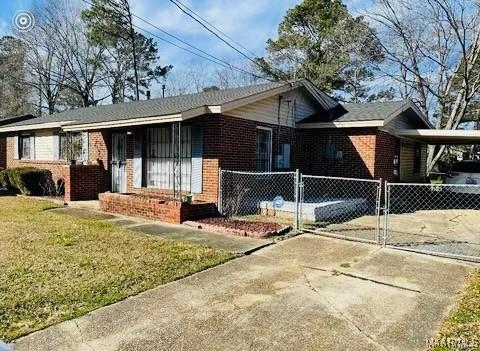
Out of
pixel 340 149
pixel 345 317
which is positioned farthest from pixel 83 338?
pixel 340 149

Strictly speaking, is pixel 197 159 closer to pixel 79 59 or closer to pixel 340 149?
pixel 340 149

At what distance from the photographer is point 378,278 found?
4953 millimetres

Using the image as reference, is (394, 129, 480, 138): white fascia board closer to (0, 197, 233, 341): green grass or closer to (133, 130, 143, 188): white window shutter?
(133, 130, 143, 188): white window shutter

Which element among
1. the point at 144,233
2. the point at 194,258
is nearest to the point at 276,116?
the point at 144,233

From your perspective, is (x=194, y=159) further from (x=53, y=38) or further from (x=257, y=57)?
(x=53, y=38)

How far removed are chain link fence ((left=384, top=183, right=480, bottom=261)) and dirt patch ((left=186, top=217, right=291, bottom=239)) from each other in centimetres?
211

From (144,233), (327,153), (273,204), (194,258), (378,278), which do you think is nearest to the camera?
(378,278)

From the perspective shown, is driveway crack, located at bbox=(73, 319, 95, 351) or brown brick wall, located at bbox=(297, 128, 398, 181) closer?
driveway crack, located at bbox=(73, 319, 95, 351)

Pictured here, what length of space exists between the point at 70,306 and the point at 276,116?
875 cm

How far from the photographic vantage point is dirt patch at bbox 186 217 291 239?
23.8 ft

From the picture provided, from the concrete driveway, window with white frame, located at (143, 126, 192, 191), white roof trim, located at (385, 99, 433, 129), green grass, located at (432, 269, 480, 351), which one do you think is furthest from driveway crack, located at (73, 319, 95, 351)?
white roof trim, located at (385, 99, 433, 129)

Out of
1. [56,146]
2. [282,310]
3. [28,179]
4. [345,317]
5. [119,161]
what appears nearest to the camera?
[345,317]

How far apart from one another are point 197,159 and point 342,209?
4.09 metres

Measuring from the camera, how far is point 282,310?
3.92 m
